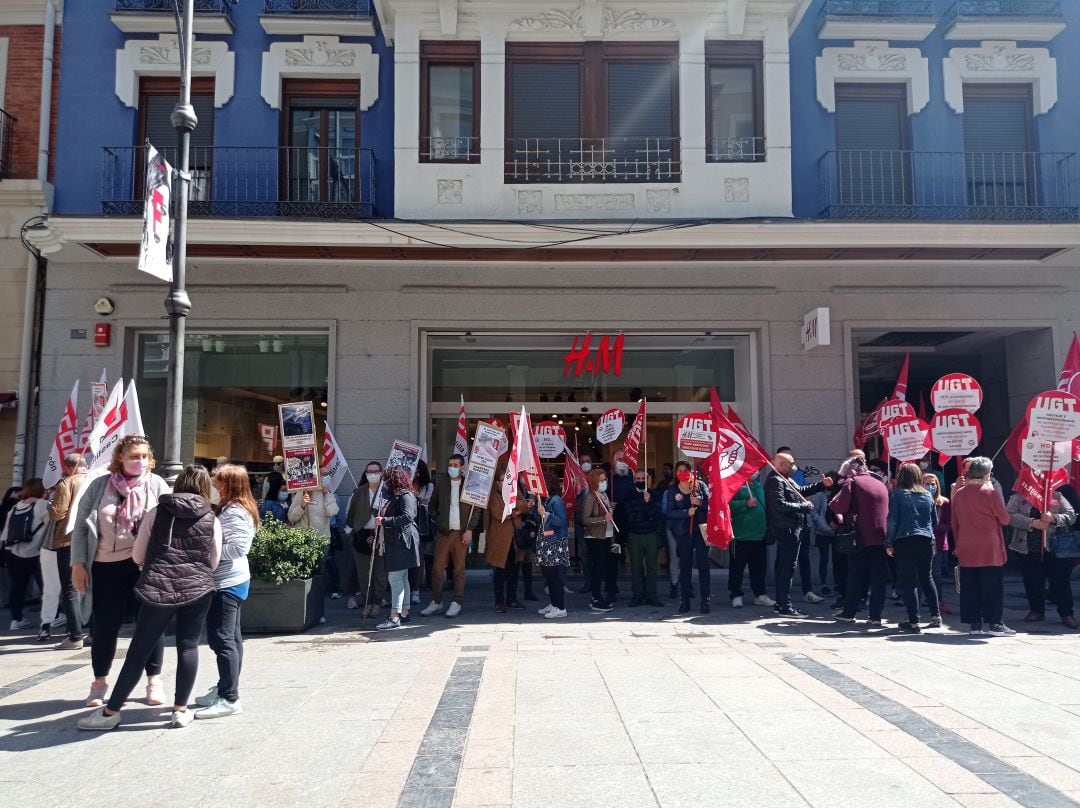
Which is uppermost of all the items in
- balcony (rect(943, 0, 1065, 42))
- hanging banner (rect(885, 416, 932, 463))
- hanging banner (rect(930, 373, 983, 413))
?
balcony (rect(943, 0, 1065, 42))

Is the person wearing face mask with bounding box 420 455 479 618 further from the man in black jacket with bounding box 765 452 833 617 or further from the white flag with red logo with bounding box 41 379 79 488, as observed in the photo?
the white flag with red logo with bounding box 41 379 79 488

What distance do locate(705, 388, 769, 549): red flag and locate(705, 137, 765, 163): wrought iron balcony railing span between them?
473cm

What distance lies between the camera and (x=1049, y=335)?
13234 millimetres

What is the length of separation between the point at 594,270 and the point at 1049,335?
7.21 meters

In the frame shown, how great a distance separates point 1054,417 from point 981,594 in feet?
7.79

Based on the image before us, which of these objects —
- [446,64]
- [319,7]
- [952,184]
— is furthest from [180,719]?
[952,184]

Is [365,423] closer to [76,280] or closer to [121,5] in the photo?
[76,280]

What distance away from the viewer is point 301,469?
10781 mm

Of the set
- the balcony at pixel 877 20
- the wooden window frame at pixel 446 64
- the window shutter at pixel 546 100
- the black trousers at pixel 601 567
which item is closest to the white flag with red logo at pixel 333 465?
the black trousers at pixel 601 567

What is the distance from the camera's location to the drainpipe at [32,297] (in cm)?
1268

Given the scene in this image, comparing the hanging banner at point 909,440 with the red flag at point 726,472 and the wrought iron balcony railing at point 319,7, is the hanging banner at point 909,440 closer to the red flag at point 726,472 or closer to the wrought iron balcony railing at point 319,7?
the red flag at point 726,472

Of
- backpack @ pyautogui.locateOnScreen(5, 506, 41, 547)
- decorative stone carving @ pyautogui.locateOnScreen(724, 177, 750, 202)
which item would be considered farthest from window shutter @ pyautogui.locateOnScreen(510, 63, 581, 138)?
backpack @ pyautogui.locateOnScreen(5, 506, 41, 547)

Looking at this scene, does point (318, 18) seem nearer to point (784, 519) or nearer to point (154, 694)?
point (784, 519)

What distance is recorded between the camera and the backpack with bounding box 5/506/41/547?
911cm
